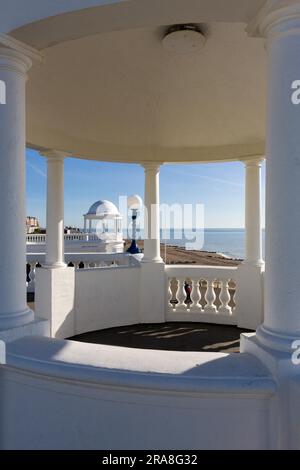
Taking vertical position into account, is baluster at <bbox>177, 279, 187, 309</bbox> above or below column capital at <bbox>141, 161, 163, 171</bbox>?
below

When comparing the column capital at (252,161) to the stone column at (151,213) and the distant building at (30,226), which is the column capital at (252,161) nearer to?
the stone column at (151,213)

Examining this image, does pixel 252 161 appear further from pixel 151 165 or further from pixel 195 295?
pixel 195 295

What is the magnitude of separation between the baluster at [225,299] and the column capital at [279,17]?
746cm

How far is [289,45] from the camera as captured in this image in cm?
308

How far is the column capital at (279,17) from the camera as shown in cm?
299

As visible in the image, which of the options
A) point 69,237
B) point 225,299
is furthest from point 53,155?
point 69,237

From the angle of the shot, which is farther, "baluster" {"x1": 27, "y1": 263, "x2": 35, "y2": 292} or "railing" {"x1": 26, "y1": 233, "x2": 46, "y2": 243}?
"railing" {"x1": 26, "y1": 233, "x2": 46, "y2": 243}

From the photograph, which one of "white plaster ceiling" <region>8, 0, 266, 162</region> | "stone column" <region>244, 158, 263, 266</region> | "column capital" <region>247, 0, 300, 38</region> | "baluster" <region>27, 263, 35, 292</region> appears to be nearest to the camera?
"column capital" <region>247, 0, 300, 38</region>

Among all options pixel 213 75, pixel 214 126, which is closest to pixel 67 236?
pixel 214 126

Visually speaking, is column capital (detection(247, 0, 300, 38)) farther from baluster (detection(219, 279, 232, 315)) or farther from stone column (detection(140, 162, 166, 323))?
baluster (detection(219, 279, 232, 315))

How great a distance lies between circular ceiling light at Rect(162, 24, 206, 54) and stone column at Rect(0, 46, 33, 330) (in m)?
2.07

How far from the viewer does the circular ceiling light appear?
4656mm

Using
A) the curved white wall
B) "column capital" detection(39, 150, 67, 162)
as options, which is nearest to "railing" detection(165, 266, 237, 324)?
the curved white wall

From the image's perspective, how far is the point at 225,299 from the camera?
32.1ft
